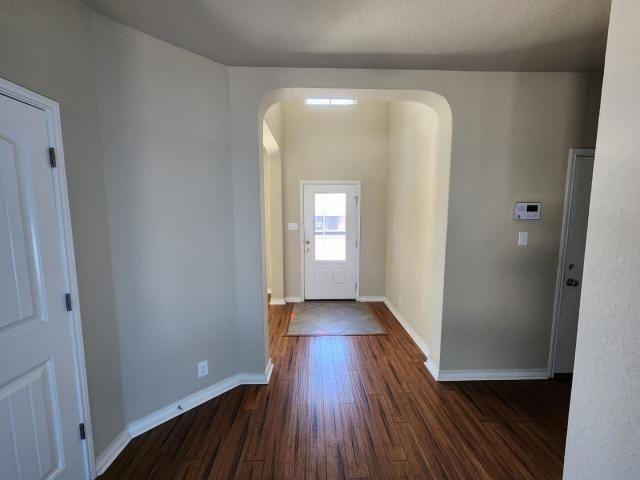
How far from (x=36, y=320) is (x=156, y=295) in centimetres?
66

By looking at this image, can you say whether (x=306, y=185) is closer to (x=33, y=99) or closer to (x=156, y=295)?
(x=156, y=295)

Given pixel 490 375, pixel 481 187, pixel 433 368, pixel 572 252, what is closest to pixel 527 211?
pixel 481 187

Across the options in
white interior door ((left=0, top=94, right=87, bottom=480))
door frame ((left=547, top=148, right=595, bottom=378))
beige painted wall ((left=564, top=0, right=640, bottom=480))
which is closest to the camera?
beige painted wall ((left=564, top=0, right=640, bottom=480))

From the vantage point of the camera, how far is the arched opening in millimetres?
2400

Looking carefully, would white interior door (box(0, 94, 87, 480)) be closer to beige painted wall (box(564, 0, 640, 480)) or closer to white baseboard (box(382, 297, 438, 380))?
beige painted wall (box(564, 0, 640, 480))

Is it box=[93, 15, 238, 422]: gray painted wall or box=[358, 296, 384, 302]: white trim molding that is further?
box=[358, 296, 384, 302]: white trim molding

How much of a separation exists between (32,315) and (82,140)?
927mm

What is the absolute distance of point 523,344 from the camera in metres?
2.49

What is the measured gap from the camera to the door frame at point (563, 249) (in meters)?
2.28

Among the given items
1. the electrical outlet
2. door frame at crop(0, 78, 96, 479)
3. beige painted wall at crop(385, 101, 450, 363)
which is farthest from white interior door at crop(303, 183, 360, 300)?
door frame at crop(0, 78, 96, 479)

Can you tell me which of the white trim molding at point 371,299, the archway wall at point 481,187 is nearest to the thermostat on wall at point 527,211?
the archway wall at point 481,187

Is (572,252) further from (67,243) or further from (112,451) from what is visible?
(112,451)

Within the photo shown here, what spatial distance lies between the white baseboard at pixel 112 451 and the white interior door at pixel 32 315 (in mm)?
198

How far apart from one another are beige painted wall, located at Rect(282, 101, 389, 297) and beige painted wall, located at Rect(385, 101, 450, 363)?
0.21 metres
